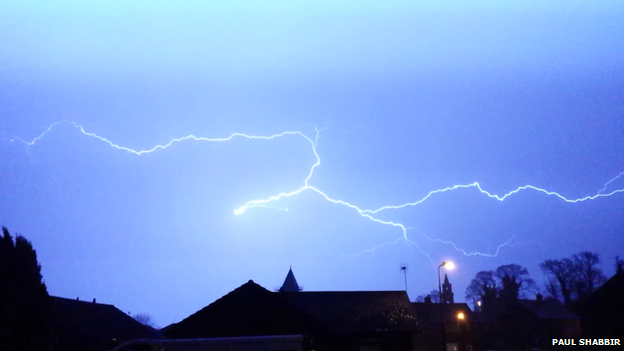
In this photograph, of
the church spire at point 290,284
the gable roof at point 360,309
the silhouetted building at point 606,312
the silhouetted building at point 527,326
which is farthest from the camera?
the church spire at point 290,284

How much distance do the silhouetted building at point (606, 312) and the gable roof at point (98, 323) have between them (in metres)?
35.1

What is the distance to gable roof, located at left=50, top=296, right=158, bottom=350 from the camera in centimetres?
3522

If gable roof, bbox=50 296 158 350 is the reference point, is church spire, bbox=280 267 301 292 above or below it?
above

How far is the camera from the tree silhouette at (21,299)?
836 inches

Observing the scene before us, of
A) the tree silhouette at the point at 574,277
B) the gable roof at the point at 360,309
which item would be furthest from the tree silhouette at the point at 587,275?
the gable roof at the point at 360,309

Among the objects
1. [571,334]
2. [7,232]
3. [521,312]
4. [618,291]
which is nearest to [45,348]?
[7,232]

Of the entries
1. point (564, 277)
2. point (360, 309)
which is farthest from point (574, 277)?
point (360, 309)

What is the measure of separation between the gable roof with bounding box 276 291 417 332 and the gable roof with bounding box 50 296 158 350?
1202cm

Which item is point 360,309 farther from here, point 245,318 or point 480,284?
point 480,284

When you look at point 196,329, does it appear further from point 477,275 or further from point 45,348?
point 477,275

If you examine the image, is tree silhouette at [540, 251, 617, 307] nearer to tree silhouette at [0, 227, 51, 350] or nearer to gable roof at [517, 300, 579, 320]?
gable roof at [517, 300, 579, 320]

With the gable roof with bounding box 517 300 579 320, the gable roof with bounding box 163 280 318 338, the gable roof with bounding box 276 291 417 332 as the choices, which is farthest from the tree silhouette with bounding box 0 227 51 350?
the gable roof with bounding box 517 300 579 320

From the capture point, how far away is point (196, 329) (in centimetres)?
2878

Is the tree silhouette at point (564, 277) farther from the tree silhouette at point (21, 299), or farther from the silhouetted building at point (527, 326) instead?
the tree silhouette at point (21, 299)
